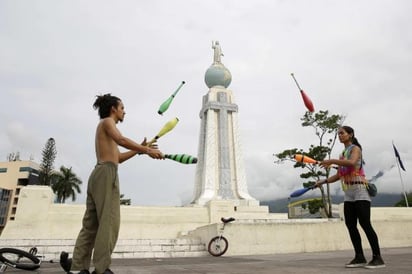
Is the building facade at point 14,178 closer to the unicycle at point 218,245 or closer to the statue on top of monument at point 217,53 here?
the statue on top of monument at point 217,53

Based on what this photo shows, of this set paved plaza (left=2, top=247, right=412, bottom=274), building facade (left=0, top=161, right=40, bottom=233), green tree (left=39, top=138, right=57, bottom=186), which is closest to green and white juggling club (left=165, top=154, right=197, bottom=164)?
paved plaza (left=2, top=247, right=412, bottom=274)

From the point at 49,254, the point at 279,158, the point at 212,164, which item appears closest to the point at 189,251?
the point at 49,254

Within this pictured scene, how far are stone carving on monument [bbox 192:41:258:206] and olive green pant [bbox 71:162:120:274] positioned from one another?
21.6 metres

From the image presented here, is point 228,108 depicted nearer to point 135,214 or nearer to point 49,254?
point 135,214

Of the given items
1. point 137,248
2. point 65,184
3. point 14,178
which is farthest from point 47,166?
point 137,248

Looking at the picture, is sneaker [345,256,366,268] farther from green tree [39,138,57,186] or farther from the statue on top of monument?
green tree [39,138,57,186]

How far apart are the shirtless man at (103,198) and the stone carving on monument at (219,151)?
2159 centimetres

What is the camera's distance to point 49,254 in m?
8.80

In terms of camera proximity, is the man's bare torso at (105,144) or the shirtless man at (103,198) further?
the man's bare torso at (105,144)

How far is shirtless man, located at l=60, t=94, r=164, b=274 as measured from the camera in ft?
9.53

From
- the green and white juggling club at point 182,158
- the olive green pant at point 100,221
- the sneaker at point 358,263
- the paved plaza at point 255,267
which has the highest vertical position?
the green and white juggling club at point 182,158

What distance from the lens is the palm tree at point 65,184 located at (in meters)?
47.3

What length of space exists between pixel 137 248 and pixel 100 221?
7.09 metres

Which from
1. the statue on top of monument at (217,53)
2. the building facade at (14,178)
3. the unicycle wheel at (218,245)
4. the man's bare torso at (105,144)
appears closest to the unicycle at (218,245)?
the unicycle wheel at (218,245)
